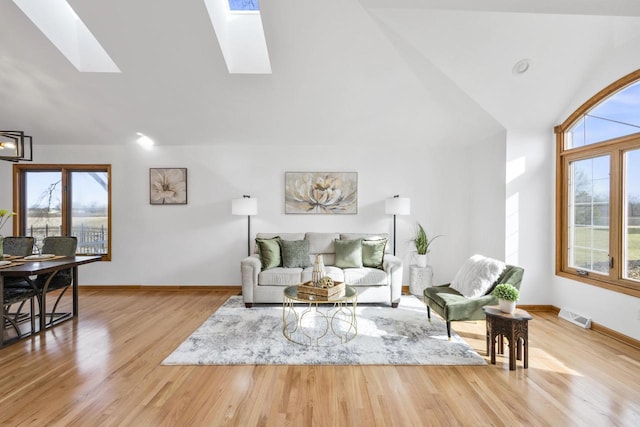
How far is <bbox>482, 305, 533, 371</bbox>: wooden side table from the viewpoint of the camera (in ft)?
8.73

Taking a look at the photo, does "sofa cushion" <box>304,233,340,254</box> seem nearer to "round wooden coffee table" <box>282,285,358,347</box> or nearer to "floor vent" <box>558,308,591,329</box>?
"round wooden coffee table" <box>282,285,358,347</box>

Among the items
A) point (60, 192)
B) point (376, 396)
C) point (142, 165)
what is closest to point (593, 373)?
point (376, 396)

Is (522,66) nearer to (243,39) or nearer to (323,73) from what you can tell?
(323,73)

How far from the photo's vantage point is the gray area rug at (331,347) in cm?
281

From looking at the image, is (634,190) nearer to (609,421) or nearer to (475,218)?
(475,218)

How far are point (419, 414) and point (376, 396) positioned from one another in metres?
0.31

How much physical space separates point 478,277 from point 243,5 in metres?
4.03

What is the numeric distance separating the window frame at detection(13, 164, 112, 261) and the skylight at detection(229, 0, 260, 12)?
337 centimetres

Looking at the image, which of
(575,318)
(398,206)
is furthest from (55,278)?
(575,318)

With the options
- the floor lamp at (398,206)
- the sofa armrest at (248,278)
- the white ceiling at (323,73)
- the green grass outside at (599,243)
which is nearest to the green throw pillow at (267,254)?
the sofa armrest at (248,278)

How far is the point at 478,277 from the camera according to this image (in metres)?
3.39

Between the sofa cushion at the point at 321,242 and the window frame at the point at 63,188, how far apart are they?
3.38 meters

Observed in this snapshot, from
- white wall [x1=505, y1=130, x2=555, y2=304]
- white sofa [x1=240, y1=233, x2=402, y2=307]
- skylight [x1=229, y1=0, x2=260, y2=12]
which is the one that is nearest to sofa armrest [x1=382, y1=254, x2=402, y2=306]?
white sofa [x1=240, y1=233, x2=402, y2=307]

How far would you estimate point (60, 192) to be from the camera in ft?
17.9
